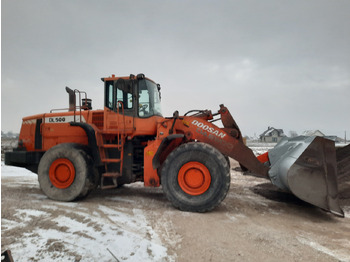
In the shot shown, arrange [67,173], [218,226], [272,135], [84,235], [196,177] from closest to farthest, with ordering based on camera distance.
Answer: [84,235] → [218,226] → [196,177] → [67,173] → [272,135]

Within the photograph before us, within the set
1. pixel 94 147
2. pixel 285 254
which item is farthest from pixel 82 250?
pixel 94 147

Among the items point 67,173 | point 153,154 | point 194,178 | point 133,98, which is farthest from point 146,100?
point 67,173

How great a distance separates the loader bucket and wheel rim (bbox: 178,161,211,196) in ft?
4.84

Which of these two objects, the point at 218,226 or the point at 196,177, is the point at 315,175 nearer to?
the point at 218,226

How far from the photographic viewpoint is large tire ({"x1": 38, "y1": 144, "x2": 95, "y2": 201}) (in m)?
5.67

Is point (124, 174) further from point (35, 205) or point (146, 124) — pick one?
point (35, 205)

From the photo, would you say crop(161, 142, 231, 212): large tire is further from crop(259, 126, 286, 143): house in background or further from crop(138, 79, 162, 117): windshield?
crop(259, 126, 286, 143): house in background

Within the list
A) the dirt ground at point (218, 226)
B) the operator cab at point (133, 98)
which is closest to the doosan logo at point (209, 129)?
the operator cab at point (133, 98)

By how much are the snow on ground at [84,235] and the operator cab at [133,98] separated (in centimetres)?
219

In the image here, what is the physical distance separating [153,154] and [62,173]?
2.26 m

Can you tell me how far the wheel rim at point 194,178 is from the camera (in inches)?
197

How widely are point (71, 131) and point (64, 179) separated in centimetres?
127

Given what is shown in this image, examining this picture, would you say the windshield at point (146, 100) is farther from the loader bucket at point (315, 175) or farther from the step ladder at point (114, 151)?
the loader bucket at point (315, 175)

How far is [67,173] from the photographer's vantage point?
5.84m
